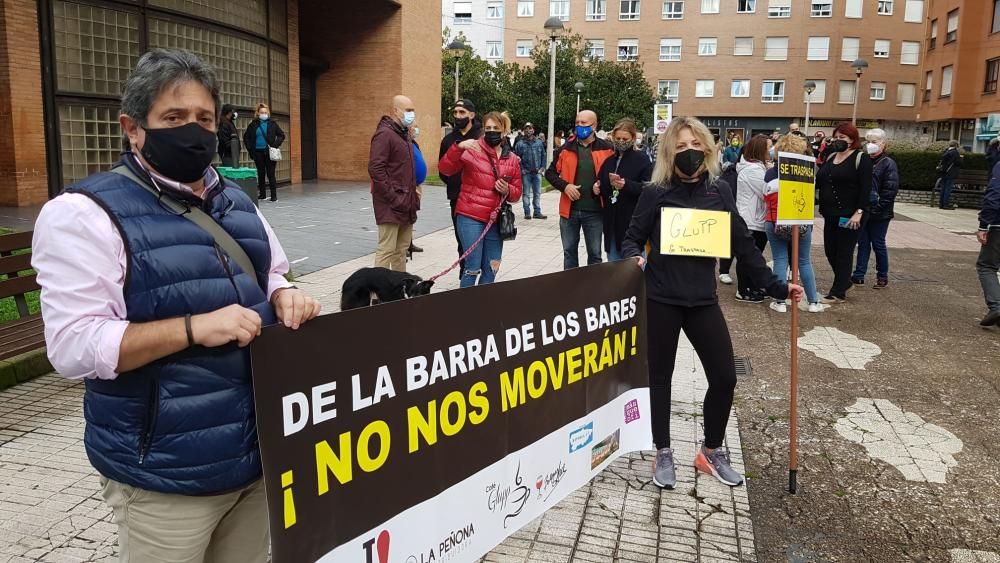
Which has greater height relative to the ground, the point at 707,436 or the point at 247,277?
the point at 247,277

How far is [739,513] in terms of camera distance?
3883mm

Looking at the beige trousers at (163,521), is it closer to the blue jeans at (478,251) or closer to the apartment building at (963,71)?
the blue jeans at (478,251)

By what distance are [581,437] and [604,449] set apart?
0.92 feet

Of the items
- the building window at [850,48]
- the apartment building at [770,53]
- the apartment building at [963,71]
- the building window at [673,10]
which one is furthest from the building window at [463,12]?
the apartment building at [963,71]

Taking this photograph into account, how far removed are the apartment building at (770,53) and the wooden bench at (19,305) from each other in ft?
171

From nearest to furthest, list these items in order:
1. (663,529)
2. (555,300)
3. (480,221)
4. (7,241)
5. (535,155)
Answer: (555,300) < (663,529) < (7,241) < (480,221) < (535,155)

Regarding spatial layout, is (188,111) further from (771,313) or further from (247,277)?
(771,313)

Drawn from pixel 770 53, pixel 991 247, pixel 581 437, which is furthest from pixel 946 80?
pixel 581 437

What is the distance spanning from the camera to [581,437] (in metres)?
3.53

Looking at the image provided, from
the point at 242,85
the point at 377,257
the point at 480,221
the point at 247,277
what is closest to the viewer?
the point at 247,277

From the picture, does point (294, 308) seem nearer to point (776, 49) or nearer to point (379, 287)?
point (379, 287)

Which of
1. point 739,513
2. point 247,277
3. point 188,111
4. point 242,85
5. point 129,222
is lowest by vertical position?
point 739,513

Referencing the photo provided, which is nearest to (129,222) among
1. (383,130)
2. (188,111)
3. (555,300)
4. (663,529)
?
(188,111)

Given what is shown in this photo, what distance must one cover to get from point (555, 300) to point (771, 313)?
5927 millimetres
